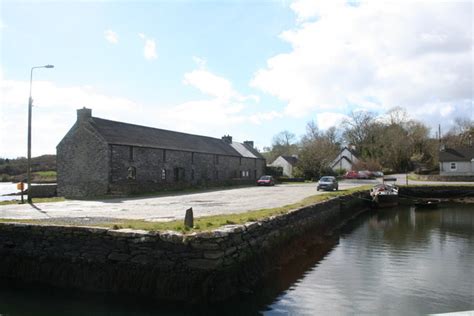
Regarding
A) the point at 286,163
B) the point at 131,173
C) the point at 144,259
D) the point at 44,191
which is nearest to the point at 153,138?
the point at 131,173

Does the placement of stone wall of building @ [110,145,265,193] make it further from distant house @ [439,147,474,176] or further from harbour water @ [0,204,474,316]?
distant house @ [439,147,474,176]

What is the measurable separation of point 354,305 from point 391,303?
1.07 meters

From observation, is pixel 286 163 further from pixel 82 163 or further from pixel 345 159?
pixel 82 163

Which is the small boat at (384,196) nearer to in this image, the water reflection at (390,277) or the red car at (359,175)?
the water reflection at (390,277)

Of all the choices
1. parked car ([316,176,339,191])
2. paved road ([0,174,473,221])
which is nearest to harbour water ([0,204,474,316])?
paved road ([0,174,473,221])

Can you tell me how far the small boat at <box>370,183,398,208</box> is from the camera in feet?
129

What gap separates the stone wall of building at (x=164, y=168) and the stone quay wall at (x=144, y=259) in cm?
2082

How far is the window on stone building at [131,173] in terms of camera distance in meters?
36.8

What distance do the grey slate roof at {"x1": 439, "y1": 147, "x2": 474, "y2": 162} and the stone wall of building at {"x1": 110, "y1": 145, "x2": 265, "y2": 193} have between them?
34678mm

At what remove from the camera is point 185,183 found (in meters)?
40.9

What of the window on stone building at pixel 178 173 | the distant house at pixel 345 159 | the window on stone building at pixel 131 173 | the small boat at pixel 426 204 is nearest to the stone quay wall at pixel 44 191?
the window on stone building at pixel 131 173

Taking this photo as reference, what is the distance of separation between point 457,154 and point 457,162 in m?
1.67

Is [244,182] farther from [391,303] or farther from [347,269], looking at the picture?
[391,303]

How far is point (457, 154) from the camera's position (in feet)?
222
